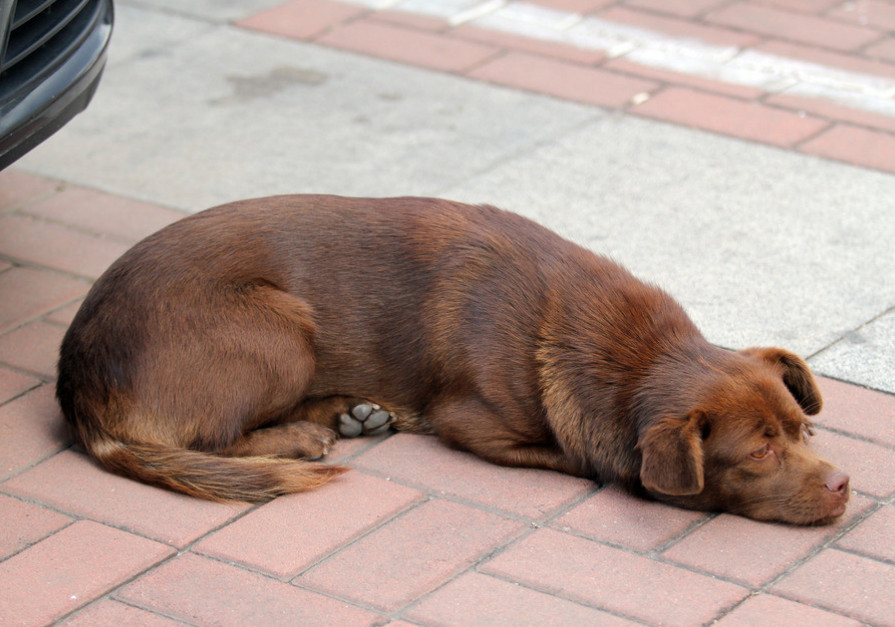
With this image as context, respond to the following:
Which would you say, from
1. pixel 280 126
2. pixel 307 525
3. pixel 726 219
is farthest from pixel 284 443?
pixel 280 126

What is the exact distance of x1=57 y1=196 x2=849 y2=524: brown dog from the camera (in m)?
3.44

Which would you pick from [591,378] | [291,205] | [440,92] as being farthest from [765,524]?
[440,92]

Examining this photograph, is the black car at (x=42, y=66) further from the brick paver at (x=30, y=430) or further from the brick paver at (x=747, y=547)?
the brick paver at (x=747, y=547)

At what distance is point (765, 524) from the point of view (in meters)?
3.45

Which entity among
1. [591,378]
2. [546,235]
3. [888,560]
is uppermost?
[546,235]

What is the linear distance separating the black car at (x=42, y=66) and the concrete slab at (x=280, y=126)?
103 centimetres

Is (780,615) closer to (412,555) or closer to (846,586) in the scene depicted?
(846,586)

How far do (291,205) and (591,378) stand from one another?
1037mm

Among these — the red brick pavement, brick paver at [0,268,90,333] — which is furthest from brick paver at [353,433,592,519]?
the red brick pavement

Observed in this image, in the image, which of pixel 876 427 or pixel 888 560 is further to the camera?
pixel 876 427

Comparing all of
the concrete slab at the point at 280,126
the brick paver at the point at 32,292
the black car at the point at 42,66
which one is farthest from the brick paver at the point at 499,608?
the concrete slab at the point at 280,126

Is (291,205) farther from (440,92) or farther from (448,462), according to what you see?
(440,92)

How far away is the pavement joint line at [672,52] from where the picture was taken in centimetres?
625

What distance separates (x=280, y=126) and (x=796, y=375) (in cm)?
317
